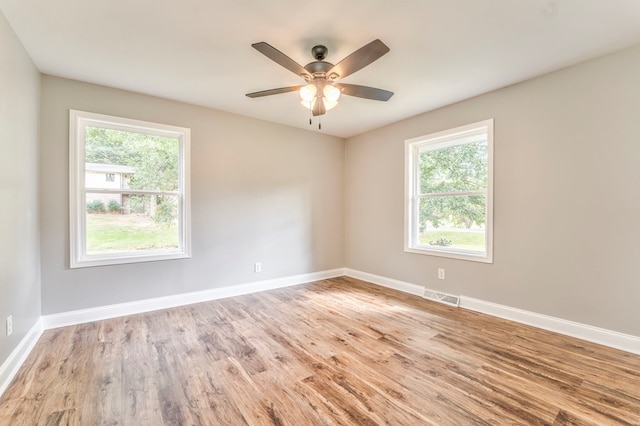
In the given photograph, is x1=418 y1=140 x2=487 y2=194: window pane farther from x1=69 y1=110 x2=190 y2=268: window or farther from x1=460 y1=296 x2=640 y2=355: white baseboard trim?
x1=69 y1=110 x2=190 y2=268: window

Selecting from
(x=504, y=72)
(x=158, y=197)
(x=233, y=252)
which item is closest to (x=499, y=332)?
(x=504, y=72)

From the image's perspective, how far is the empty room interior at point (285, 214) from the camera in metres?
1.91

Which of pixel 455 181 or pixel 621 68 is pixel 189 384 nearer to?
pixel 455 181

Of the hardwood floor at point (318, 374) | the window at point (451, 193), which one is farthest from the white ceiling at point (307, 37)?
the hardwood floor at point (318, 374)

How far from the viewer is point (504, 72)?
9.17 feet

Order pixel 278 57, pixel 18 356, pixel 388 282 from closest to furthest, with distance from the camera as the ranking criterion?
1. pixel 278 57
2. pixel 18 356
3. pixel 388 282

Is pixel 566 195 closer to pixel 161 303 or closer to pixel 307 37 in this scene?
pixel 307 37

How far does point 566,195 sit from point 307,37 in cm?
279

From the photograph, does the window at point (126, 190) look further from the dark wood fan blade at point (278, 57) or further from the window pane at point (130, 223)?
the dark wood fan blade at point (278, 57)

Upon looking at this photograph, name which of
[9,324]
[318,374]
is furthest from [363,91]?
[9,324]

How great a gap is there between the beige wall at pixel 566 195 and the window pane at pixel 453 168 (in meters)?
0.24

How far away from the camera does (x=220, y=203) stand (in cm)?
390

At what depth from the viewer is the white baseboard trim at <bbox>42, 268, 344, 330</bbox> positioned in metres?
2.93

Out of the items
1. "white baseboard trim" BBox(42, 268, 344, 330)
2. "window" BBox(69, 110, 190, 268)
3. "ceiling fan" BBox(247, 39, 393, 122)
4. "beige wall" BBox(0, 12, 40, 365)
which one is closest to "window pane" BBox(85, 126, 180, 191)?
"window" BBox(69, 110, 190, 268)
